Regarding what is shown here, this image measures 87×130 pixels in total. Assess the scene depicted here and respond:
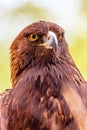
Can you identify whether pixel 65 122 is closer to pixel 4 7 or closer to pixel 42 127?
pixel 42 127

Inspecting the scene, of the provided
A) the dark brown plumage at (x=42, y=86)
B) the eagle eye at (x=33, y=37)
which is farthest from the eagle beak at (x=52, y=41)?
the eagle eye at (x=33, y=37)

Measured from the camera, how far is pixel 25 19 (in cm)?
1028

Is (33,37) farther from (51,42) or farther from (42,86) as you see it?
(42,86)

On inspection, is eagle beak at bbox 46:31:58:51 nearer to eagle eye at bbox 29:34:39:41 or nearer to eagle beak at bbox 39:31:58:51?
eagle beak at bbox 39:31:58:51

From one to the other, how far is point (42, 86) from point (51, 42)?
0.30 meters

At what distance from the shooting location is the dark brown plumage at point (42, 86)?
18.9ft

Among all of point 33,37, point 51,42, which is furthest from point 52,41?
point 33,37

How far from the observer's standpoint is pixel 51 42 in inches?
234

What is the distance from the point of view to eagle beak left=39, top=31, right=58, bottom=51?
19.5 feet

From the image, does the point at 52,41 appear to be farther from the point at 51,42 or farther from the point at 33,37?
the point at 33,37

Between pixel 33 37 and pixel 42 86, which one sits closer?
pixel 42 86

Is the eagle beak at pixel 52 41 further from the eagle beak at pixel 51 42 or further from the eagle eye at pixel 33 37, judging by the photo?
the eagle eye at pixel 33 37

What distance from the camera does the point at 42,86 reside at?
234 inches

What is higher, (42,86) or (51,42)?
(51,42)
